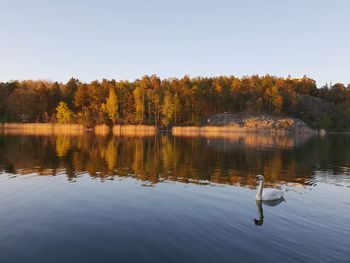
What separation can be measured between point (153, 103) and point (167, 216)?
140 metres

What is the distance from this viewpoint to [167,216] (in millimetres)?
18281

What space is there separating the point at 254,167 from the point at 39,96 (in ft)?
485

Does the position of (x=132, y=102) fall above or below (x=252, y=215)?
above

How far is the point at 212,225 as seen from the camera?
55.0 feet

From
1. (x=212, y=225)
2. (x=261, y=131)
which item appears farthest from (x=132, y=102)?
(x=212, y=225)

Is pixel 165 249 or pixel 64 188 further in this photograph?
pixel 64 188

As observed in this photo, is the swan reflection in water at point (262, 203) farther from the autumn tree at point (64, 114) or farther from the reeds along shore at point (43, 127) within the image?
the autumn tree at point (64, 114)

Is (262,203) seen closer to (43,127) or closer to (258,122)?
(43,127)

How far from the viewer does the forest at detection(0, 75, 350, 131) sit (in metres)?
150

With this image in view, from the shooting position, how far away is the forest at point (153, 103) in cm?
15038

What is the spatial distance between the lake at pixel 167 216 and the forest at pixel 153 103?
117701 mm

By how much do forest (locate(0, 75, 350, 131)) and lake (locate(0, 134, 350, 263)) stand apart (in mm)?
117701

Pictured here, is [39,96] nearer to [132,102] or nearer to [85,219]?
[132,102]

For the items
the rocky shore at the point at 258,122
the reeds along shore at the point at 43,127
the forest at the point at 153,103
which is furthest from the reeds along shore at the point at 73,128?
the rocky shore at the point at 258,122
